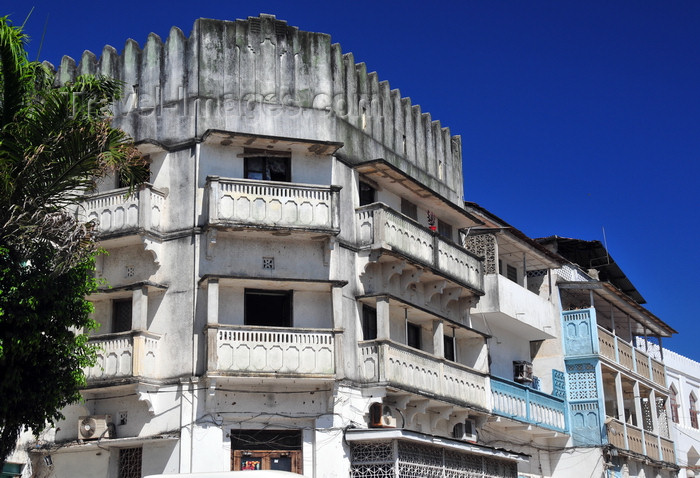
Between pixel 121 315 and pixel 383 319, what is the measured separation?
632cm

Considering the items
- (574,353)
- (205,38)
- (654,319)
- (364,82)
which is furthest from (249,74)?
(654,319)

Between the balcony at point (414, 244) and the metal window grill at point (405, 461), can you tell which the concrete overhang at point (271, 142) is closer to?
the balcony at point (414, 244)

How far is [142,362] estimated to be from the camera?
76.2 ft

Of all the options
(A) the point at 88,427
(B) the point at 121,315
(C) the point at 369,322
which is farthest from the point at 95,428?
(C) the point at 369,322

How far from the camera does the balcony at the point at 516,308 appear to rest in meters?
30.4

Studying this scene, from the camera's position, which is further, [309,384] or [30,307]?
[309,384]

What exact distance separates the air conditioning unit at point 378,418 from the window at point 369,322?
5.83 feet

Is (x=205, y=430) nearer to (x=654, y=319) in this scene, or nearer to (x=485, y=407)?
(x=485, y=407)

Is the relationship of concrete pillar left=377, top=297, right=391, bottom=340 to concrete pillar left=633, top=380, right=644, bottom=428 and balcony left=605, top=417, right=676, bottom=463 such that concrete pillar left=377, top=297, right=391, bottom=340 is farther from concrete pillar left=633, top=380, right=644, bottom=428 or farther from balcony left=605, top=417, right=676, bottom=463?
concrete pillar left=633, top=380, right=644, bottom=428

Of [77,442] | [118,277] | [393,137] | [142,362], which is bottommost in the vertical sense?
[77,442]

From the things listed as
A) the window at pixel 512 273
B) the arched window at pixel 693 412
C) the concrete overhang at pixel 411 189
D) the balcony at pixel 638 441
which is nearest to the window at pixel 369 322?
the concrete overhang at pixel 411 189

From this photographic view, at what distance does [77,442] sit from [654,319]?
2421 cm

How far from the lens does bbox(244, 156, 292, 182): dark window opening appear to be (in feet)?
83.0

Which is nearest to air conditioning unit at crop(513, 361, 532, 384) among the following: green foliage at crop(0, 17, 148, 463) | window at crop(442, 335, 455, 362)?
window at crop(442, 335, 455, 362)
